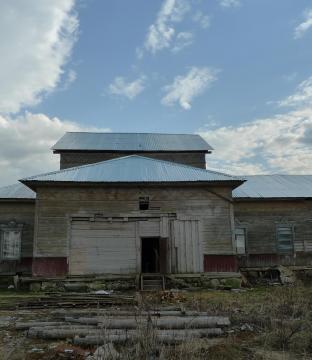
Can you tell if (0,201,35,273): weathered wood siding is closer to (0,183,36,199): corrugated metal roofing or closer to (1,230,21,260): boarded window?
(1,230,21,260): boarded window

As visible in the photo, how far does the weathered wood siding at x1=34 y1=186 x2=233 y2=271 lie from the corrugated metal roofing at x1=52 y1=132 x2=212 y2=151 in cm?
1072

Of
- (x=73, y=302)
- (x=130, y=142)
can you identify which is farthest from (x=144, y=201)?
(x=130, y=142)

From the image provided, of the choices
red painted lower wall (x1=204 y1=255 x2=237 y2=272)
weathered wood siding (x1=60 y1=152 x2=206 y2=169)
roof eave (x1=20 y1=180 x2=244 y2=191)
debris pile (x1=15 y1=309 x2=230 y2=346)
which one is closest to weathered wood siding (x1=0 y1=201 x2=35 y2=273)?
roof eave (x1=20 y1=180 x2=244 y2=191)

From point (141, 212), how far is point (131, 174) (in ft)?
6.18

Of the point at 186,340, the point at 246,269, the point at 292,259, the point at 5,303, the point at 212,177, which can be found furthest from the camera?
the point at 292,259

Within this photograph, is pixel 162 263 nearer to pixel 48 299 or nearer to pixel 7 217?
pixel 48 299

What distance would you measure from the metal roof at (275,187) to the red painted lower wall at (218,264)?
547 centimetres

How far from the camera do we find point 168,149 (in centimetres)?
2806

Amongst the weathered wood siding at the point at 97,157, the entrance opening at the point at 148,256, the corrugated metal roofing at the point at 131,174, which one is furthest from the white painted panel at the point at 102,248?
the weathered wood siding at the point at 97,157

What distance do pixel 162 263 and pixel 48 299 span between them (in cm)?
581

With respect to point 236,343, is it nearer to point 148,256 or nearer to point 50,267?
point 50,267

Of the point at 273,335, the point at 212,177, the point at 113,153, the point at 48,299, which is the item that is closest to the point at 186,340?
the point at 273,335

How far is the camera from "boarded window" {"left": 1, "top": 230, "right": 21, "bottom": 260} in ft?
65.3

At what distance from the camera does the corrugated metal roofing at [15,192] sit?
20453 mm
